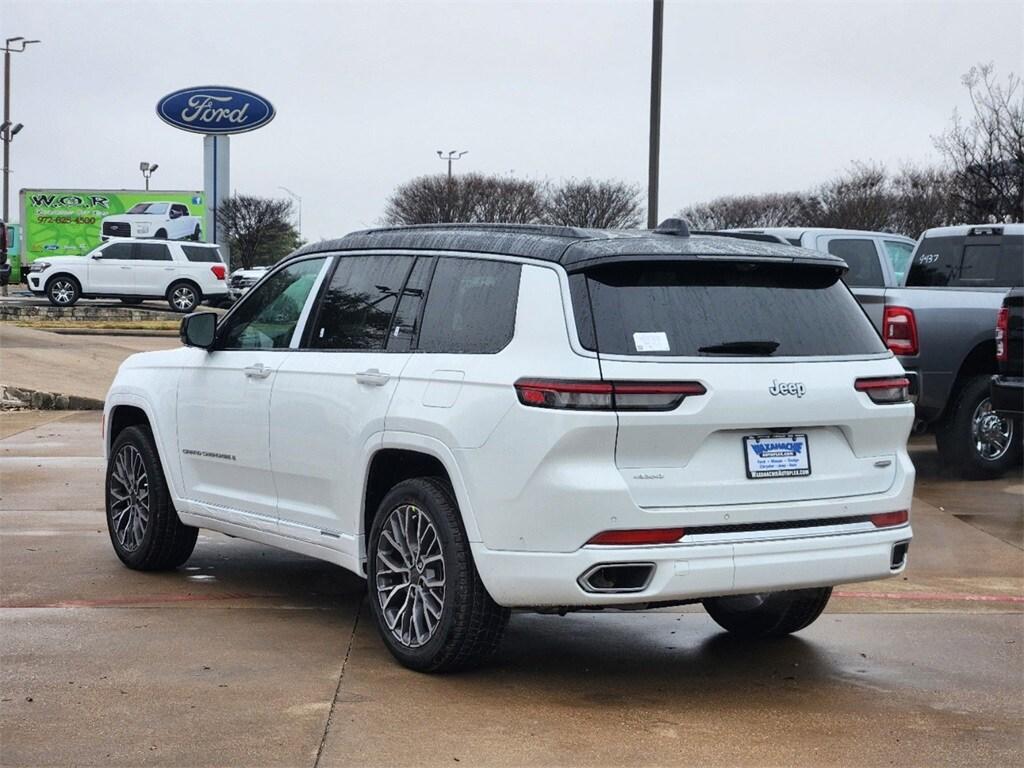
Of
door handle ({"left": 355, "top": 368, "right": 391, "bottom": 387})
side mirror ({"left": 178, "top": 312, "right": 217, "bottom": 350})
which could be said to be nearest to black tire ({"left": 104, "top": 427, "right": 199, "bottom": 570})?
side mirror ({"left": 178, "top": 312, "right": 217, "bottom": 350})

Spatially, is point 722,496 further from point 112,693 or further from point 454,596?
point 112,693

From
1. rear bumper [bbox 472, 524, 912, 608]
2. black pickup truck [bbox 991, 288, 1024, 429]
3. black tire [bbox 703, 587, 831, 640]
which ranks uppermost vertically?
black pickup truck [bbox 991, 288, 1024, 429]

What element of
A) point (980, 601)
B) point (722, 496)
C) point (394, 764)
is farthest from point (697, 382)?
point (980, 601)

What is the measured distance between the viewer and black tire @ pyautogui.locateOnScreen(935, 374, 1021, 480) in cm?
1212

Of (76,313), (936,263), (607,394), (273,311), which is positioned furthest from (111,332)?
(607,394)

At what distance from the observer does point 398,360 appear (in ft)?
19.3

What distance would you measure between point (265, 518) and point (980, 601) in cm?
360

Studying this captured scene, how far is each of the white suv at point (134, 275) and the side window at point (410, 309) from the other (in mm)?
31545

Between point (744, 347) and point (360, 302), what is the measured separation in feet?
5.97

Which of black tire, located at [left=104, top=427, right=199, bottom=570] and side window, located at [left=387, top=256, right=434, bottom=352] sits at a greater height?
side window, located at [left=387, top=256, right=434, bottom=352]

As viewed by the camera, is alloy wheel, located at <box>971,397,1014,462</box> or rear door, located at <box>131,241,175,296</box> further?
rear door, located at <box>131,241,175,296</box>

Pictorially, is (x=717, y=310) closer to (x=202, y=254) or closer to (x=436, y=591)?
(x=436, y=591)

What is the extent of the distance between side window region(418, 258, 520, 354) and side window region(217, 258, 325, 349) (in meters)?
1.04

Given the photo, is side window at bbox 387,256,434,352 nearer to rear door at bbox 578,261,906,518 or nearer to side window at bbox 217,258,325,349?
side window at bbox 217,258,325,349
